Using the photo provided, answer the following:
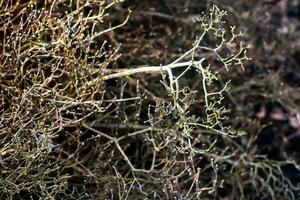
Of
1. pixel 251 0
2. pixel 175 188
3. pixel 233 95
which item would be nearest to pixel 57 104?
pixel 175 188

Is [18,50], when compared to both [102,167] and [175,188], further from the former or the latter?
[175,188]

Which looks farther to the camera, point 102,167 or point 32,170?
point 102,167

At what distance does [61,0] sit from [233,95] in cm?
131

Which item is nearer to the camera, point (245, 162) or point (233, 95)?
point (245, 162)

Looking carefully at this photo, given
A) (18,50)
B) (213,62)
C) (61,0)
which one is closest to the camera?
(18,50)

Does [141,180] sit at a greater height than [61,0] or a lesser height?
lesser

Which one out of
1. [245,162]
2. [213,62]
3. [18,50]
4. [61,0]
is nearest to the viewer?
[18,50]

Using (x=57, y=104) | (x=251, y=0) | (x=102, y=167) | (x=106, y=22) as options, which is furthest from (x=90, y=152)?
(x=251, y=0)

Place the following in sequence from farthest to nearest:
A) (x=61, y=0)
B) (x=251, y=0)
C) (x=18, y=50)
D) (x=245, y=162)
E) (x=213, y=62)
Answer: (x=251, y=0) < (x=213, y=62) < (x=245, y=162) < (x=61, y=0) < (x=18, y=50)

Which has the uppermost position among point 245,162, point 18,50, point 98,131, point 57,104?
point 18,50

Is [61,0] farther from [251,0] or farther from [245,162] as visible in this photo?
[251,0]

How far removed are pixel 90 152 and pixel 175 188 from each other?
36 centimetres

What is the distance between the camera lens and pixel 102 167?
9.16 ft

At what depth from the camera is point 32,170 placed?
2537mm
